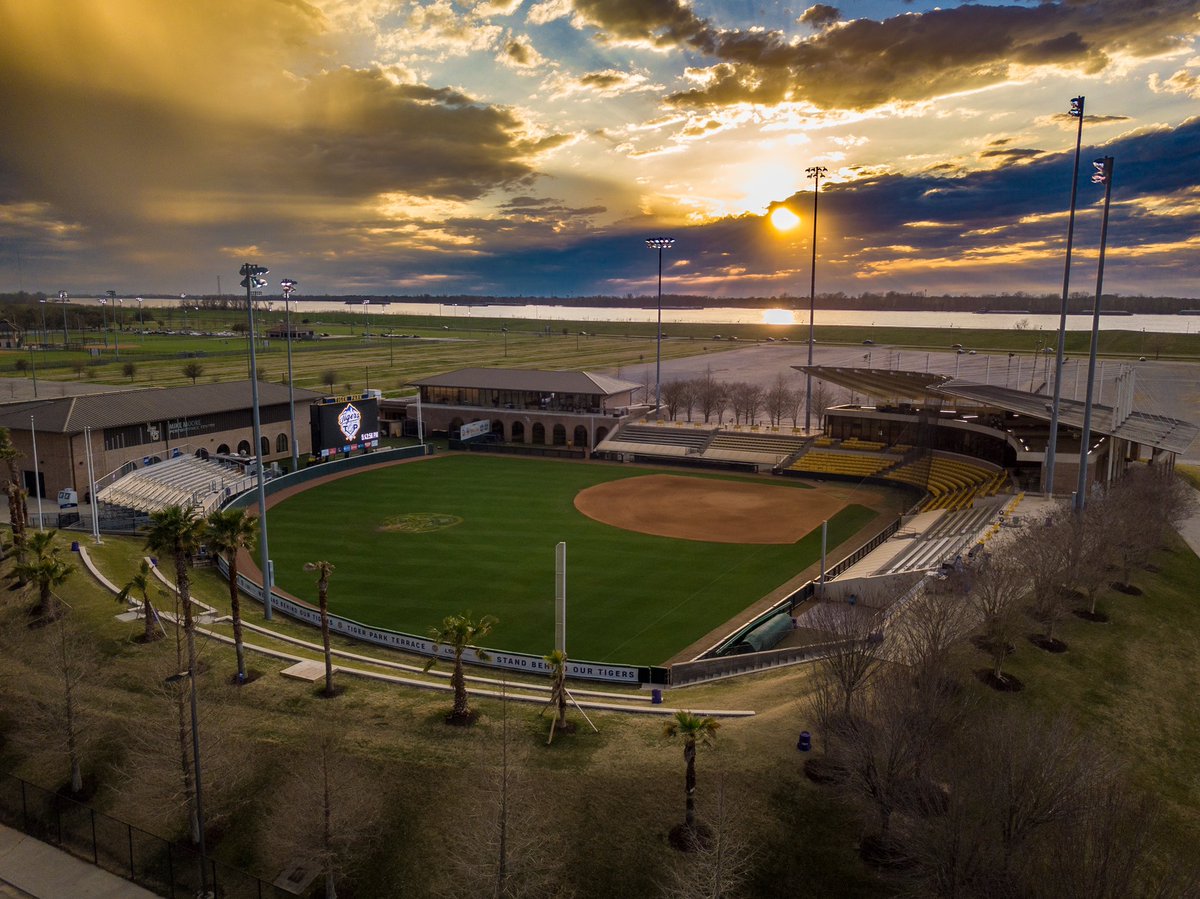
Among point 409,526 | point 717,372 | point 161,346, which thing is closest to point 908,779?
point 409,526

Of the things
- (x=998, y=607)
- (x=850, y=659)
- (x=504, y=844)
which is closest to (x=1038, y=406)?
(x=998, y=607)

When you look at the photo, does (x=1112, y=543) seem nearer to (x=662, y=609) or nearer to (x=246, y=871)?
(x=662, y=609)

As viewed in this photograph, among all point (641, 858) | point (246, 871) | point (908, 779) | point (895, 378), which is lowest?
point (246, 871)

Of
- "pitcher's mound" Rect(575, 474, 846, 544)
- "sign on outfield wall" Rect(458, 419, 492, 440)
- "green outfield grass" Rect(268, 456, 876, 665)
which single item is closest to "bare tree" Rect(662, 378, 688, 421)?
"sign on outfield wall" Rect(458, 419, 492, 440)

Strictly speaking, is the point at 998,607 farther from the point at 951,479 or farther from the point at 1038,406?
the point at 951,479

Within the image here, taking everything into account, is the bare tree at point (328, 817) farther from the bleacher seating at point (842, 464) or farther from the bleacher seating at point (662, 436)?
the bleacher seating at point (662, 436)

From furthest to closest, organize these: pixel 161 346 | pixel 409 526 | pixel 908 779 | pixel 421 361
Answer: pixel 161 346
pixel 421 361
pixel 409 526
pixel 908 779
